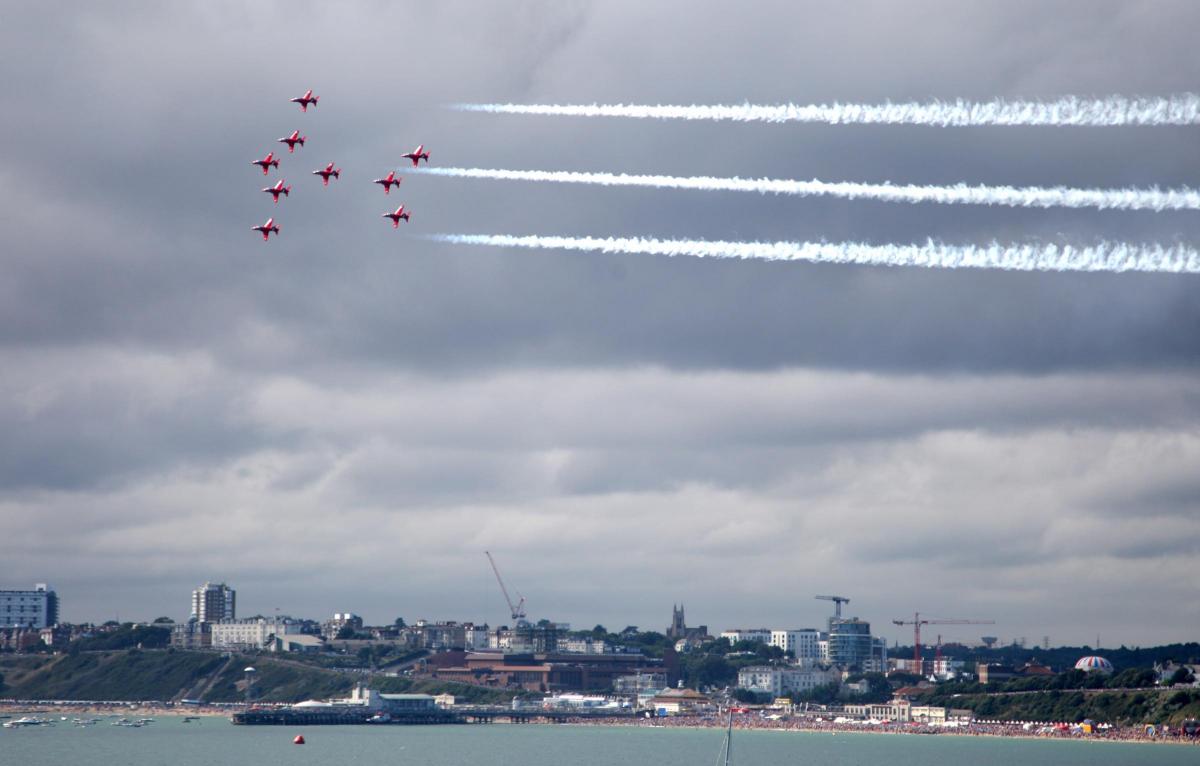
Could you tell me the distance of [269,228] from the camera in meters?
152

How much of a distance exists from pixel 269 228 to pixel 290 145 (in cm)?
747

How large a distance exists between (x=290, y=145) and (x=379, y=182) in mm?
8295

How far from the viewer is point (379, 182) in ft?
485

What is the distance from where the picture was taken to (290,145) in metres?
149

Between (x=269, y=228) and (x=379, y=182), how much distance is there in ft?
36.3
